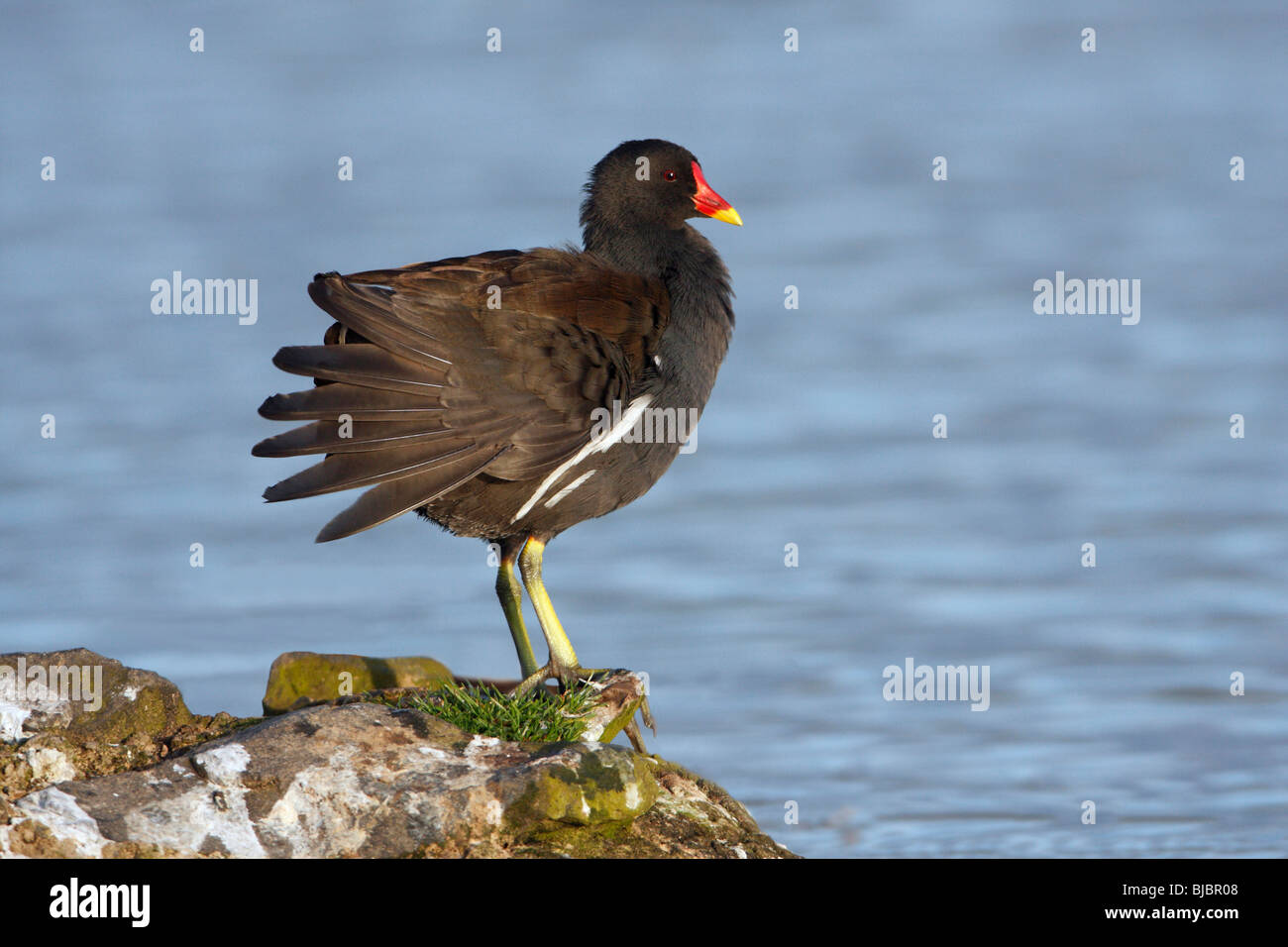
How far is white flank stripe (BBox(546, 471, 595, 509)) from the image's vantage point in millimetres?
7605

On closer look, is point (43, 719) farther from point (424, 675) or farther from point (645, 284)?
point (645, 284)

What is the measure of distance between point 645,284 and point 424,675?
2939 mm

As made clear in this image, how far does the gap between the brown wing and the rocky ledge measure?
1.13 m

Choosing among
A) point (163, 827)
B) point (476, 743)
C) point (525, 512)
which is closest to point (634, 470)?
point (525, 512)

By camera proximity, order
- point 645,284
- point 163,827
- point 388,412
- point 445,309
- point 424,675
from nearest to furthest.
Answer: point 163,827 < point 388,412 < point 445,309 < point 645,284 < point 424,675

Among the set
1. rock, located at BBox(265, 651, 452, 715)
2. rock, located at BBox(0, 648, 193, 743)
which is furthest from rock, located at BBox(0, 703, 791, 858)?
rock, located at BBox(265, 651, 452, 715)

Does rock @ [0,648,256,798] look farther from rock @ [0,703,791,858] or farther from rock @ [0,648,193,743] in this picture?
rock @ [0,703,791,858]

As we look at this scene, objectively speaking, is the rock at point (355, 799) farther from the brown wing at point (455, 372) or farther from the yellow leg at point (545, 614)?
the yellow leg at point (545, 614)

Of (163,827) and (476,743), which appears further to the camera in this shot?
(476,743)

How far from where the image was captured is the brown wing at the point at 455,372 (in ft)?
22.4

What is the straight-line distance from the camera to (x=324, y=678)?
28.6 ft

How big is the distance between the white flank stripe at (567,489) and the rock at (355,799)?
154cm

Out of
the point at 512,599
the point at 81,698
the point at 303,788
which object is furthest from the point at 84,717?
→ the point at 512,599
